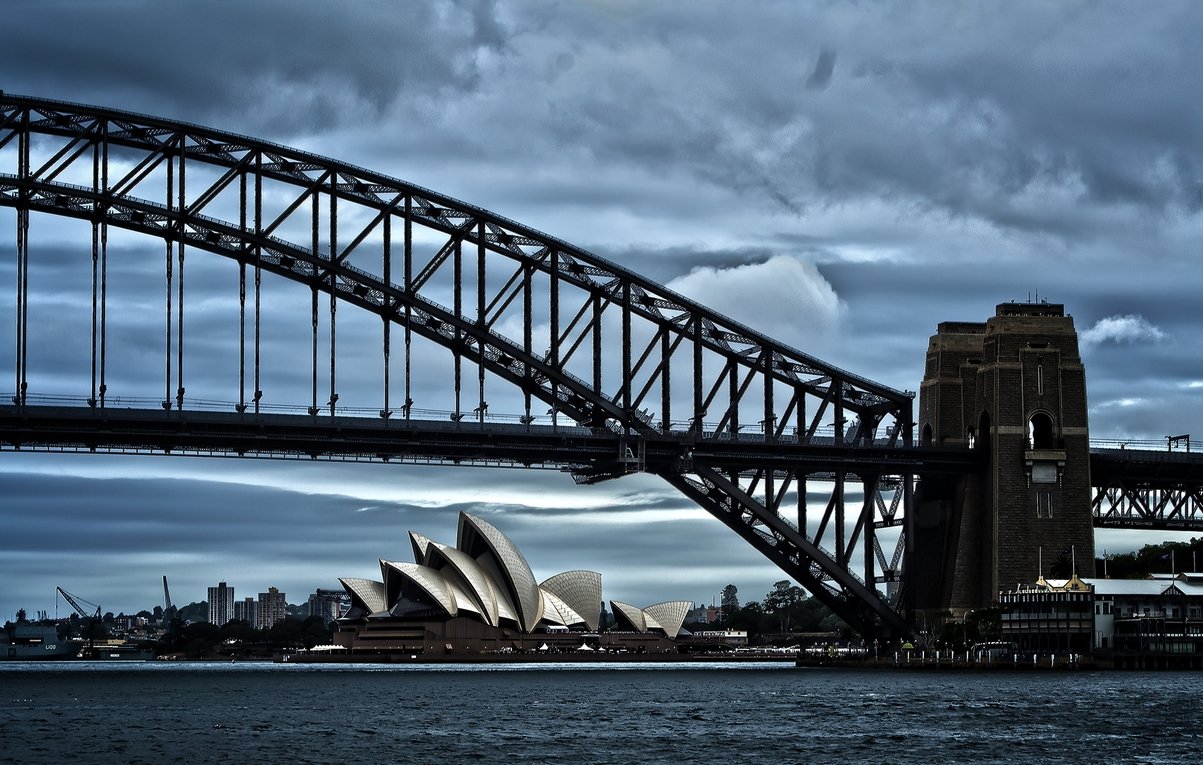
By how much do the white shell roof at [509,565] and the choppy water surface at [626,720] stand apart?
2056 inches

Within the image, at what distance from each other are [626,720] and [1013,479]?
5012 cm

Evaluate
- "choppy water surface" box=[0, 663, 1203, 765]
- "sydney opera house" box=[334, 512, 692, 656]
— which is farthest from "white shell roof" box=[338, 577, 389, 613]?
"choppy water surface" box=[0, 663, 1203, 765]

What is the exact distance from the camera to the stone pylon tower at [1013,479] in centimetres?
12488

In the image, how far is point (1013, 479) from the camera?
125 metres

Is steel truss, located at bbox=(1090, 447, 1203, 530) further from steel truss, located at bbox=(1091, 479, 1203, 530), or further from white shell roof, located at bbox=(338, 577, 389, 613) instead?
white shell roof, located at bbox=(338, 577, 389, 613)

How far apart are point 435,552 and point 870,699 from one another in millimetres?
89262

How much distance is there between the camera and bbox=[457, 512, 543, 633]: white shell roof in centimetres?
17588

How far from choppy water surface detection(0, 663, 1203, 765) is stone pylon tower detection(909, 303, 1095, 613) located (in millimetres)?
8247

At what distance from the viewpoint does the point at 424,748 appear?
68312 mm

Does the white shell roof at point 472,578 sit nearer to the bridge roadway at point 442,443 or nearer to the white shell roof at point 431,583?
the white shell roof at point 431,583


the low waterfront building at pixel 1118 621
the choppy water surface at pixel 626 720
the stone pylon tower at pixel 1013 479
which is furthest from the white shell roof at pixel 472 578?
the low waterfront building at pixel 1118 621

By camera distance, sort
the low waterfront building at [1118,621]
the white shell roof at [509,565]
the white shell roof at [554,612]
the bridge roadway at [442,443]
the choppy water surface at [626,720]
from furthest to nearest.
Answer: the white shell roof at [554,612] → the white shell roof at [509,565] → the low waterfront building at [1118,621] → the bridge roadway at [442,443] → the choppy water surface at [626,720]

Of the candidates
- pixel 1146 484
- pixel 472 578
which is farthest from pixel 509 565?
pixel 1146 484

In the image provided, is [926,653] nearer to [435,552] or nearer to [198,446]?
[198,446]
